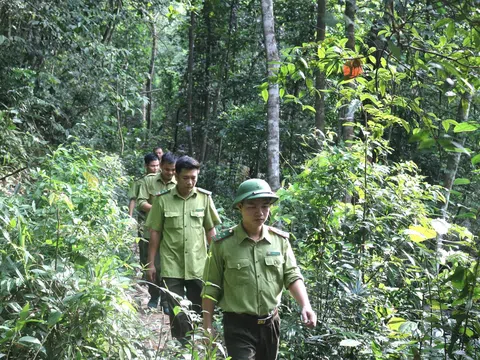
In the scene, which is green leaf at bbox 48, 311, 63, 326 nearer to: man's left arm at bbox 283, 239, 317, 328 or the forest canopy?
the forest canopy

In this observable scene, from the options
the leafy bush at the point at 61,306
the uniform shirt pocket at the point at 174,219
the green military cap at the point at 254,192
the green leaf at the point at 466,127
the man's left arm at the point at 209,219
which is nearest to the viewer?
the green leaf at the point at 466,127

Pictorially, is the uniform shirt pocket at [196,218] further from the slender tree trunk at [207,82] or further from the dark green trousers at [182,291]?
the slender tree trunk at [207,82]

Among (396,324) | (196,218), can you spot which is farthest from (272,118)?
(396,324)

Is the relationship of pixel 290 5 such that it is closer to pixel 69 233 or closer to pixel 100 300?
pixel 69 233

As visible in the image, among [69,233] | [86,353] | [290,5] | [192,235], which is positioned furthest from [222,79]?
[86,353]

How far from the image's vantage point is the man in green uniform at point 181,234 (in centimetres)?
535

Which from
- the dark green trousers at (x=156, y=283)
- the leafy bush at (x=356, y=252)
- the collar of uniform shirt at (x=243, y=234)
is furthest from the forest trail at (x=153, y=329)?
the leafy bush at (x=356, y=252)

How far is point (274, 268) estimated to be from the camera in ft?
12.6

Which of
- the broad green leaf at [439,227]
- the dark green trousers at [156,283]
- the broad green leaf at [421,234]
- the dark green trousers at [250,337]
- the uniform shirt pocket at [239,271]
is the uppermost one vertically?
the broad green leaf at [439,227]

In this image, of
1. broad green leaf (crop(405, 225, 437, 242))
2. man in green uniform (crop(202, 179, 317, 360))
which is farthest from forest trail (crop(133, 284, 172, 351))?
broad green leaf (crop(405, 225, 437, 242))

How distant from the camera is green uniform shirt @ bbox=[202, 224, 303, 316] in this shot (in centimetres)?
373

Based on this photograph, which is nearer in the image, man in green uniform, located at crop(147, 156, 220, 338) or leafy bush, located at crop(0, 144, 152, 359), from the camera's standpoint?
leafy bush, located at crop(0, 144, 152, 359)

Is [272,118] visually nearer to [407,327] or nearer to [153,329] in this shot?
[153,329]

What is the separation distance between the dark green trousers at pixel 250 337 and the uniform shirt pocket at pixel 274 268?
10.7 inches
